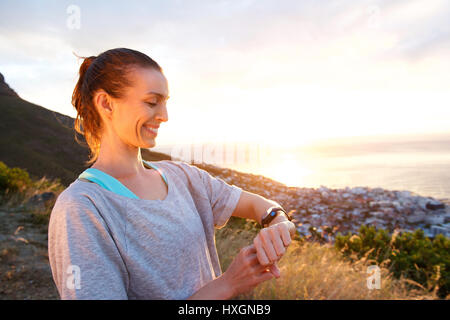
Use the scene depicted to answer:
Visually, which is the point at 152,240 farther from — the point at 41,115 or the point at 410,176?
the point at 41,115

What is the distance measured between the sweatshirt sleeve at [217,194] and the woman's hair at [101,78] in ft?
1.65

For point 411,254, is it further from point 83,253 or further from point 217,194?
point 83,253

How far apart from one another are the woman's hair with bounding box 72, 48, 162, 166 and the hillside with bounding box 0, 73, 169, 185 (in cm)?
1548

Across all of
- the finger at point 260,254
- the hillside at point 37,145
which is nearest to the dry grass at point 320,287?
the finger at point 260,254

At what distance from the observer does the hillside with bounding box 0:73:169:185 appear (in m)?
17.2

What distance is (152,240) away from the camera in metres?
1.11

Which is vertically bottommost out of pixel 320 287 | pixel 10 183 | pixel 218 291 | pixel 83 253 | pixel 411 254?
pixel 411 254

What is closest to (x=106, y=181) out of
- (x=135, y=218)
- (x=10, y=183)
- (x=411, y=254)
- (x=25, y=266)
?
(x=135, y=218)

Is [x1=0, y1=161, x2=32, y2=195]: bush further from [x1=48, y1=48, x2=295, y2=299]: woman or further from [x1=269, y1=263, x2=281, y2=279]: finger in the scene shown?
[x1=269, y1=263, x2=281, y2=279]: finger

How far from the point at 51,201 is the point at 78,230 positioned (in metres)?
6.67

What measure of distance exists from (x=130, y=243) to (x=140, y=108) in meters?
0.57

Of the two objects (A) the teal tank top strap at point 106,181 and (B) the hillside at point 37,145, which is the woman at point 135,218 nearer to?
(A) the teal tank top strap at point 106,181

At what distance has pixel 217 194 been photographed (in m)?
1.57
